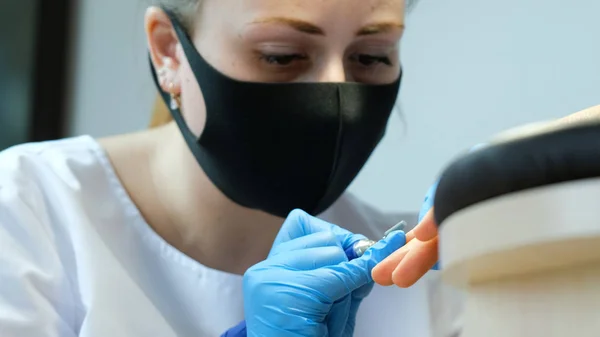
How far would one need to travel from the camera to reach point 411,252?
0.46m

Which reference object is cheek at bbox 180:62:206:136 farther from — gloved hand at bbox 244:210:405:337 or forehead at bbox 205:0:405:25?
gloved hand at bbox 244:210:405:337

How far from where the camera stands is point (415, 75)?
140 cm

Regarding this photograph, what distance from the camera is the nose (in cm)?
86

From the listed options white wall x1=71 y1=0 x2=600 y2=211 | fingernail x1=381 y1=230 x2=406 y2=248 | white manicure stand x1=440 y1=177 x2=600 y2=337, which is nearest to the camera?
white manicure stand x1=440 y1=177 x2=600 y2=337

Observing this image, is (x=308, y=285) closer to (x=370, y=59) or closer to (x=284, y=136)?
(x=284, y=136)

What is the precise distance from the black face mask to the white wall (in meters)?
0.35

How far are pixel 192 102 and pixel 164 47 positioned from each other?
0.11m

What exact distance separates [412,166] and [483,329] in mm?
1133

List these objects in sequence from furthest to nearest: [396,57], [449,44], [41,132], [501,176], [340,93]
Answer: [41,132]
[449,44]
[396,57]
[340,93]
[501,176]

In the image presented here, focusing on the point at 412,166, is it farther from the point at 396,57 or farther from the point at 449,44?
the point at 396,57

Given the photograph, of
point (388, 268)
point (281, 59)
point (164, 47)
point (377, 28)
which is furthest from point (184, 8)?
point (388, 268)

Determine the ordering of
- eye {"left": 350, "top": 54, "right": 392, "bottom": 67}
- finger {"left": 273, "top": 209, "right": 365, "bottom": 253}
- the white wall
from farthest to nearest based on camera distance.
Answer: the white wall
eye {"left": 350, "top": 54, "right": 392, "bottom": 67}
finger {"left": 273, "top": 209, "right": 365, "bottom": 253}

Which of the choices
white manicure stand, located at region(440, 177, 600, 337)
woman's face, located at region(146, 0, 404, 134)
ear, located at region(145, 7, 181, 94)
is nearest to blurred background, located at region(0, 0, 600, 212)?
ear, located at region(145, 7, 181, 94)

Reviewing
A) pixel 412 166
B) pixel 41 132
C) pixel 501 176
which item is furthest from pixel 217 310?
pixel 41 132
